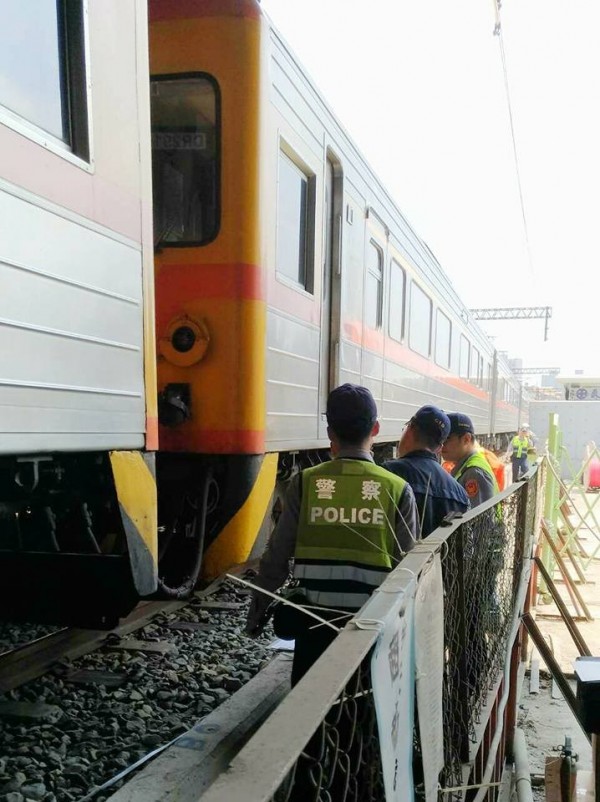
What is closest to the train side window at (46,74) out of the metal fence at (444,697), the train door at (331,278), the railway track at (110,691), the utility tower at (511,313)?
the metal fence at (444,697)

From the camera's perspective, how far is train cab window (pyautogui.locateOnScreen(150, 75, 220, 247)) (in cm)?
399

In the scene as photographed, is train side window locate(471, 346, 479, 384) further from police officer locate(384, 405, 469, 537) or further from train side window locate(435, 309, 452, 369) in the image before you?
police officer locate(384, 405, 469, 537)

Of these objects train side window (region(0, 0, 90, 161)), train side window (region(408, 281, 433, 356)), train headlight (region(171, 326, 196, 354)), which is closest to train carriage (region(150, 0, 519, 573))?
train headlight (region(171, 326, 196, 354))

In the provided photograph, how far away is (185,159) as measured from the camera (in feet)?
13.4

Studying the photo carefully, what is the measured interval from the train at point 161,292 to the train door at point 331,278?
2 centimetres

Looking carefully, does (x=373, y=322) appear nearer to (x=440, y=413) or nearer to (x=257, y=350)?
(x=257, y=350)

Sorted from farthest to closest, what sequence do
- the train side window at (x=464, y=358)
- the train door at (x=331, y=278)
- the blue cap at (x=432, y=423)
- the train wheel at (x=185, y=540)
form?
1. the train side window at (x=464, y=358)
2. the train door at (x=331, y=278)
3. the train wheel at (x=185, y=540)
4. the blue cap at (x=432, y=423)

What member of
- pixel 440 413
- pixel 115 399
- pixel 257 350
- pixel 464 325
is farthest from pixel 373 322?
pixel 464 325

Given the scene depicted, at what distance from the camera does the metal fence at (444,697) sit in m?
0.86

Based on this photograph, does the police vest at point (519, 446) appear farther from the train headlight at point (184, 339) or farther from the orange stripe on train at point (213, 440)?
the train headlight at point (184, 339)

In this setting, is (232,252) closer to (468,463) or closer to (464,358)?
(468,463)

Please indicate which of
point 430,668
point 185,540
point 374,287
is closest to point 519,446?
point 374,287

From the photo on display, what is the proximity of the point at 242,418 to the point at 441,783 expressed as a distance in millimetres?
2152

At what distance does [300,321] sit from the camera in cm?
464
